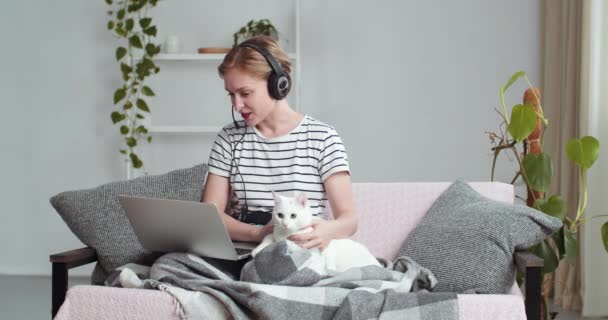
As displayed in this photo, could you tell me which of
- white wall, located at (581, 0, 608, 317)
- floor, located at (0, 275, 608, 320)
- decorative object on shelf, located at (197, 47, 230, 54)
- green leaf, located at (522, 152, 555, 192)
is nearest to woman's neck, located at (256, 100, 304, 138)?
green leaf, located at (522, 152, 555, 192)

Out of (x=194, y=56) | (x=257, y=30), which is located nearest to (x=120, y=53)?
(x=194, y=56)

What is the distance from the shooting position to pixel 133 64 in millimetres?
4957

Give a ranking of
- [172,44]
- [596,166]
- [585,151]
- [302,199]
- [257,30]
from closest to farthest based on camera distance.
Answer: [302,199] < [585,151] < [596,166] < [257,30] < [172,44]

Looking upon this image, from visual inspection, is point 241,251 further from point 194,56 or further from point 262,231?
point 194,56

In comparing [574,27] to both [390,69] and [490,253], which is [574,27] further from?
[490,253]

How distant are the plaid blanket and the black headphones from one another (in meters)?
0.50

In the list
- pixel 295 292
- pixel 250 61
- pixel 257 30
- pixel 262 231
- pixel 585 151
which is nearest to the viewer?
pixel 295 292

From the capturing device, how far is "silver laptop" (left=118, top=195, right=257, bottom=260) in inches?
78.2

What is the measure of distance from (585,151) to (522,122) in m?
0.33

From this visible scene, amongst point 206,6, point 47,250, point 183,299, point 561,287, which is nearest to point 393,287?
point 183,299

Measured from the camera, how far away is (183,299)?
6.36 feet

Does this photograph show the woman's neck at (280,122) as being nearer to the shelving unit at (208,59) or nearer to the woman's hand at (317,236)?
the woman's hand at (317,236)

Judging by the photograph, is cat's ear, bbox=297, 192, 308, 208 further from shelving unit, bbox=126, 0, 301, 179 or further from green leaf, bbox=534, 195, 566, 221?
shelving unit, bbox=126, 0, 301, 179

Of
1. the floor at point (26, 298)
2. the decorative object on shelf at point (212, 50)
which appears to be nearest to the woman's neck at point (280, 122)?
the floor at point (26, 298)
